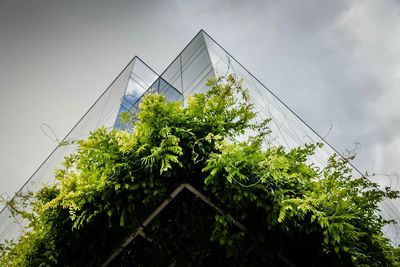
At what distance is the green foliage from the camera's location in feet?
9.98

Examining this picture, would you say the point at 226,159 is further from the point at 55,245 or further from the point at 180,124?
the point at 55,245

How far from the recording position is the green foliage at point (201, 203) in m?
3.04

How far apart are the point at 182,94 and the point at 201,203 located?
522cm

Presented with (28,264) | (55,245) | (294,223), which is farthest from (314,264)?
(28,264)

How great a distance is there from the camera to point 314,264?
11.1 feet

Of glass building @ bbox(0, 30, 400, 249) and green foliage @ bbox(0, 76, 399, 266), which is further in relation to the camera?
glass building @ bbox(0, 30, 400, 249)

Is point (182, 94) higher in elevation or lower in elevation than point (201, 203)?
higher

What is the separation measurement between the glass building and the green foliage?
3.83 meters

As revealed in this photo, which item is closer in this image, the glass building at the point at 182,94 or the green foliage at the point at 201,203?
the green foliage at the point at 201,203

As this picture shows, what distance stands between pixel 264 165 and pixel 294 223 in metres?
0.73

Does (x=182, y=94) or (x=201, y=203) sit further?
(x=182, y=94)

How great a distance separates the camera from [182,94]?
26.9 feet

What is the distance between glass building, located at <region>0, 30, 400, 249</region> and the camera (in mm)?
8039

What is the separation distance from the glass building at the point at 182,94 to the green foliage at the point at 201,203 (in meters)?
3.83
